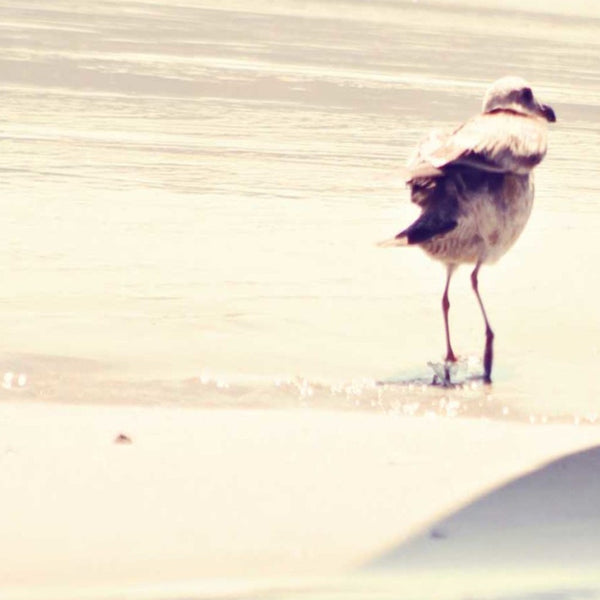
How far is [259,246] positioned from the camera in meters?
10.4

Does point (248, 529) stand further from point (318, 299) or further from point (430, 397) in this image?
point (318, 299)

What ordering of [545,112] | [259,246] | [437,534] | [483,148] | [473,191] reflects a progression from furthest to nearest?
[259,246] < [545,112] < [473,191] < [483,148] < [437,534]

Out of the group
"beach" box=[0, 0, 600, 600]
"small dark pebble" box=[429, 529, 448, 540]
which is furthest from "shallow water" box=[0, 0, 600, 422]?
"small dark pebble" box=[429, 529, 448, 540]

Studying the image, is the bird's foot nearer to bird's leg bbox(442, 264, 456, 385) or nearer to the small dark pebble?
bird's leg bbox(442, 264, 456, 385)

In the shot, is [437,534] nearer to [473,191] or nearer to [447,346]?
[447,346]

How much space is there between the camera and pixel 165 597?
15.5 feet

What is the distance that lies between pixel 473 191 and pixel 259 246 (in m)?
2.32

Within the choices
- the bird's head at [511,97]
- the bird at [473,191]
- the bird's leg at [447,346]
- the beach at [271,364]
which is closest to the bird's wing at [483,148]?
the bird at [473,191]

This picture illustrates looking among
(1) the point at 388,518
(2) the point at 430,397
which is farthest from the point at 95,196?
(1) the point at 388,518

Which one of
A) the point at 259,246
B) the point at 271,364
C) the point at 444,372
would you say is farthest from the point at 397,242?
the point at 259,246

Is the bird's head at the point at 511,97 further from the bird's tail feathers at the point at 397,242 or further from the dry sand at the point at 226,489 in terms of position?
the dry sand at the point at 226,489

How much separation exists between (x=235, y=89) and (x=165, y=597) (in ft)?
46.9

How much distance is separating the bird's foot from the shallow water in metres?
0.08

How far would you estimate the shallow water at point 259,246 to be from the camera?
7.71 meters
